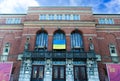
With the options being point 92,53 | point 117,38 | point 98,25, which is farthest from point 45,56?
point 117,38

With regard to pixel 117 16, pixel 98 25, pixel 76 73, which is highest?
pixel 117 16

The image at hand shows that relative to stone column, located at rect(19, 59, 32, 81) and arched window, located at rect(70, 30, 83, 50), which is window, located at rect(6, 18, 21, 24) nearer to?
stone column, located at rect(19, 59, 32, 81)

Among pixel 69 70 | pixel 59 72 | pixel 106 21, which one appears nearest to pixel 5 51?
pixel 59 72

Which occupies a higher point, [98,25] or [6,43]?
[98,25]

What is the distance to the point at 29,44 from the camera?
91.0 ft

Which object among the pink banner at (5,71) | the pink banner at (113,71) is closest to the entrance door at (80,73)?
the pink banner at (113,71)

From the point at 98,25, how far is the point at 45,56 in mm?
14090

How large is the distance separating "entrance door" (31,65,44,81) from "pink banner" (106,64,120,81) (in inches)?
456

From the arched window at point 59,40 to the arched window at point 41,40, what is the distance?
74.4 inches

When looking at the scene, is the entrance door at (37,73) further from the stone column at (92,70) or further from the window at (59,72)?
the stone column at (92,70)

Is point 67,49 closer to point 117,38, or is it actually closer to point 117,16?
point 117,38

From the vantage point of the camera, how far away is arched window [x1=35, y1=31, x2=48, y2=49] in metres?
28.4

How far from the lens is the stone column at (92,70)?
78.3ft

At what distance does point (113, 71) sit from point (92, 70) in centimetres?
361
